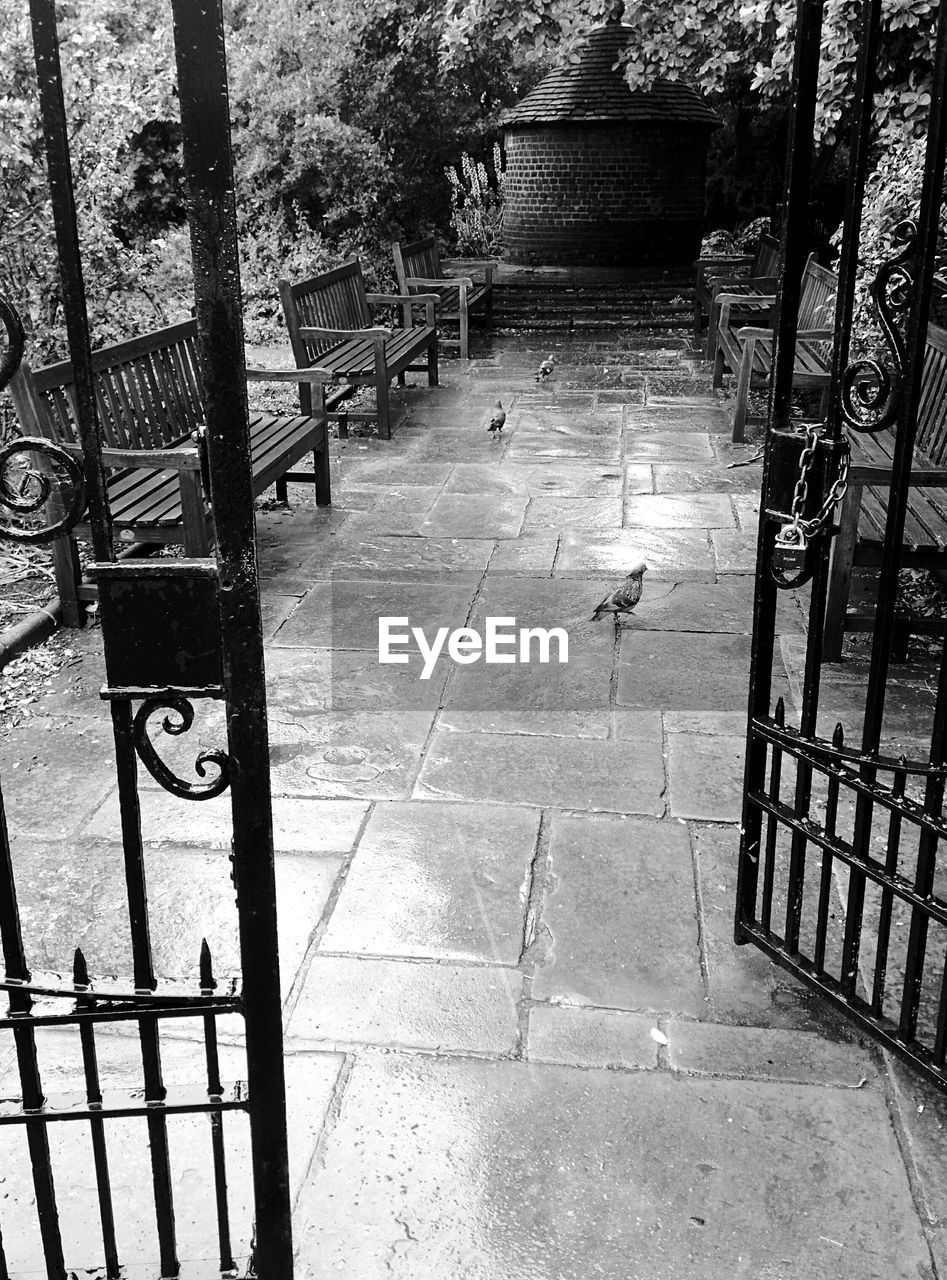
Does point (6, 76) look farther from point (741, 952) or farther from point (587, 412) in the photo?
point (741, 952)

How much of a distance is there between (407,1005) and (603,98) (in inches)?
652

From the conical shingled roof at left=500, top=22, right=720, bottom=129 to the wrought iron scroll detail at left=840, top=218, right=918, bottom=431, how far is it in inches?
624

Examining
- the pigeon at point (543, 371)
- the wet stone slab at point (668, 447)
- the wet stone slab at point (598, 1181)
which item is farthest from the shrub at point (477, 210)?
the wet stone slab at point (598, 1181)

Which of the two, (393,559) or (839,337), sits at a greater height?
(839,337)

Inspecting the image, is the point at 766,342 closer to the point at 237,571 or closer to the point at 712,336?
the point at 712,336

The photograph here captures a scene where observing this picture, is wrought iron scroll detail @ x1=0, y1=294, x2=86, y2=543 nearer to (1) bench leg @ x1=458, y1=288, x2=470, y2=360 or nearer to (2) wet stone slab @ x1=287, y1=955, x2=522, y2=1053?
(2) wet stone slab @ x1=287, y1=955, x2=522, y2=1053

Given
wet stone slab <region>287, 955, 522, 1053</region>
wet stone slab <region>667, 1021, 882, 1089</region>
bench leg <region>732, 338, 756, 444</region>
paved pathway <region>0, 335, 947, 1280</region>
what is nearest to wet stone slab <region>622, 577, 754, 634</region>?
paved pathway <region>0, 335, 947, 1280</region>

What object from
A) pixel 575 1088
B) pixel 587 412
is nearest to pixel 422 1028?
pixel 575 1088

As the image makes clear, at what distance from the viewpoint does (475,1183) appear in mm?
2223

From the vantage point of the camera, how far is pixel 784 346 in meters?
2.44

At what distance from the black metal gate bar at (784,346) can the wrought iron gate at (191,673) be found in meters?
1.28

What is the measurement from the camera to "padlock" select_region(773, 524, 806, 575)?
244 cm

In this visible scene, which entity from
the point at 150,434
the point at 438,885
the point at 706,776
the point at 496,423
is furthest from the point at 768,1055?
the point at 496,423

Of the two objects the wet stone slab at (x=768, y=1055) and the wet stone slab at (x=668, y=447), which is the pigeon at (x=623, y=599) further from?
the wet stone slab at (x=668, y=447)
